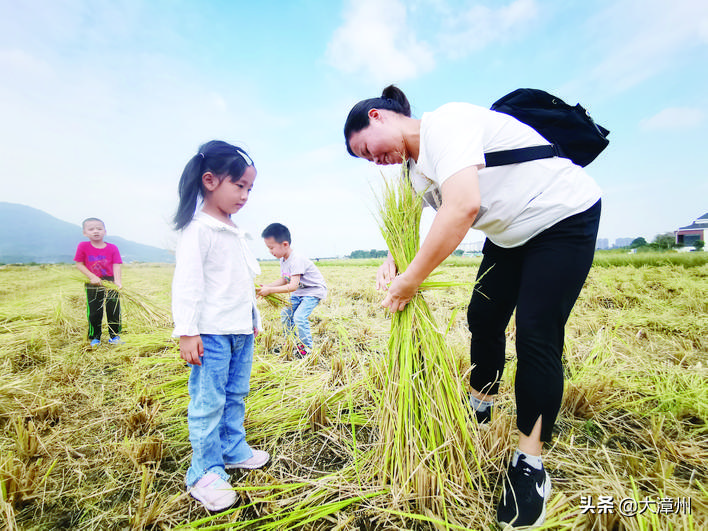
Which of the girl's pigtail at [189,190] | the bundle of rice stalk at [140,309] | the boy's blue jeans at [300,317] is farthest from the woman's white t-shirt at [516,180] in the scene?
the bundle of rice stalk at [140,309]

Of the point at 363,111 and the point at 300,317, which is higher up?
the point at 363,111

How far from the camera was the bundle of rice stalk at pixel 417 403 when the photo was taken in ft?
4.07

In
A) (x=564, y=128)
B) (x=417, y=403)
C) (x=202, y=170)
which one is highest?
(x=564, y=128)

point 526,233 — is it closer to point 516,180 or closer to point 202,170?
point 516,180

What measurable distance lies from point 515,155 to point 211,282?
152 centimetres

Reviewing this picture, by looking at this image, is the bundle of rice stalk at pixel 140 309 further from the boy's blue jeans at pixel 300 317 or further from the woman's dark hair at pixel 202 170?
the woman's dark hair at pixel 202 170

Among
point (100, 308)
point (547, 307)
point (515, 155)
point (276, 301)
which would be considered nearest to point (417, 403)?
point (547, 307)

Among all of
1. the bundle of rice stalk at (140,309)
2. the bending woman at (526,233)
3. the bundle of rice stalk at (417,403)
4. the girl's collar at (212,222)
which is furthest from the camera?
the bundle of rice stalk at (140,309)

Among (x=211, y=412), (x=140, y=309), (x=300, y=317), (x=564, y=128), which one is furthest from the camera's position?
(x=140, y=309)

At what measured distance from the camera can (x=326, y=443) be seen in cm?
168

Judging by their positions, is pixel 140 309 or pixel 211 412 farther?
pixel 140 309

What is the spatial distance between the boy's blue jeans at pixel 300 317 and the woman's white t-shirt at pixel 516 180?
2435 millimetres

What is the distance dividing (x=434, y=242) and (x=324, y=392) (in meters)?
1.39

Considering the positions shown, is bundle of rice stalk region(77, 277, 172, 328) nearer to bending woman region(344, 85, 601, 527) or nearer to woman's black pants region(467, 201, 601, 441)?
bending woman region(344, 85, 601, 527)
